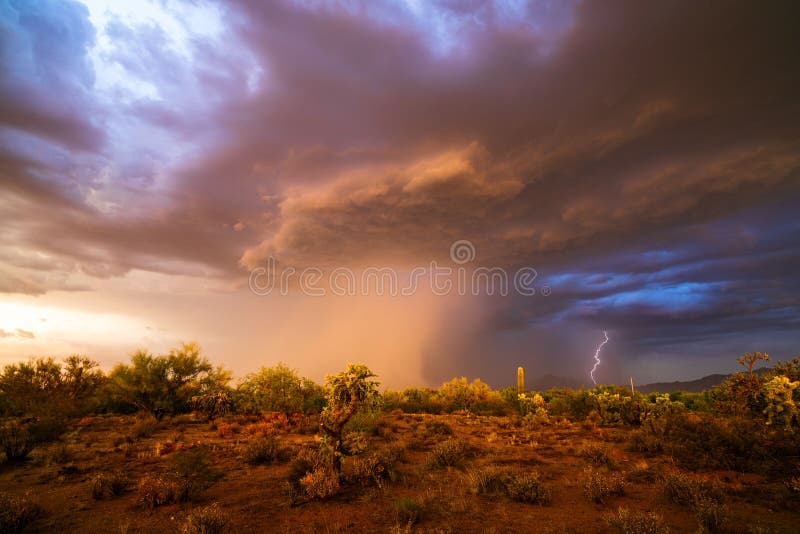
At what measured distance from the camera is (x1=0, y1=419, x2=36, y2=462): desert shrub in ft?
47.5

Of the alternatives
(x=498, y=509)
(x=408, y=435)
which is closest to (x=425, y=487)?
(x=498, y=509)

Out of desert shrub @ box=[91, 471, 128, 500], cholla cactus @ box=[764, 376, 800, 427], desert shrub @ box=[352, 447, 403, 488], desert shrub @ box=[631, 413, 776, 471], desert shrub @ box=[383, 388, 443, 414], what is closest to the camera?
desert shrub @ box=[91, 471, 128, 500]

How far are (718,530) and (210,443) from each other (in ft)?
62.8

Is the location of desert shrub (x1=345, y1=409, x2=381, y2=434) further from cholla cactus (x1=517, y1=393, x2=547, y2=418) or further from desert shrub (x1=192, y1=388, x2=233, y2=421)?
cholla cactus (x1=517, y1=393, x2=547, y2=418)

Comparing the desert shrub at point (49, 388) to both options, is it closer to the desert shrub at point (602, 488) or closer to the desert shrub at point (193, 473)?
the desert shrub at point (193, 473)

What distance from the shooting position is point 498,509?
9445 millimetres

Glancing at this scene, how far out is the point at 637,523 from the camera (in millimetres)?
7816

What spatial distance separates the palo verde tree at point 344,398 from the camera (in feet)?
38.2

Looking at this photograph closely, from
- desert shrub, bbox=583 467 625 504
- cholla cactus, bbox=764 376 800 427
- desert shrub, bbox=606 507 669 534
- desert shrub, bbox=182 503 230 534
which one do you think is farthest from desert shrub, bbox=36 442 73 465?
cholla cactus, bbox=764 376 800 427

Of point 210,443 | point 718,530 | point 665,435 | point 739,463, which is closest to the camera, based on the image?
point 718,530

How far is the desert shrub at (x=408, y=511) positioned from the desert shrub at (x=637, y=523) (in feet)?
14.8

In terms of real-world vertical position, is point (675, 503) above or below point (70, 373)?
below

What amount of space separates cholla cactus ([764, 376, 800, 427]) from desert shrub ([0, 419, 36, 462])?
2895 centimetres

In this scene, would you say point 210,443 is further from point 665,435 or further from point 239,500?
point 665,435
